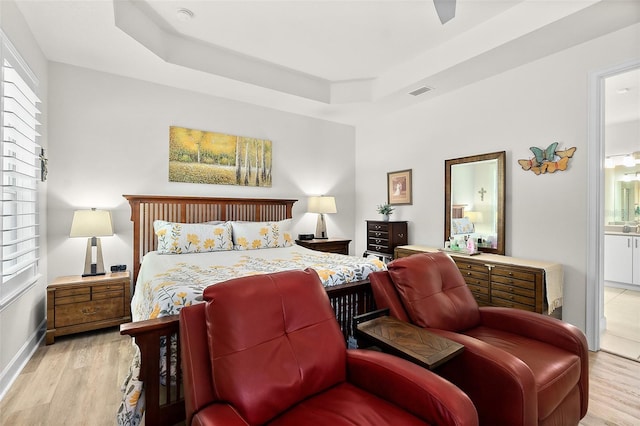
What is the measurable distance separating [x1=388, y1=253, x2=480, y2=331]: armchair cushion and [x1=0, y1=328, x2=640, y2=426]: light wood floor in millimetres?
908

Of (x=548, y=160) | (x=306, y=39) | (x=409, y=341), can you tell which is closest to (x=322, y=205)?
(x=306, y=39)

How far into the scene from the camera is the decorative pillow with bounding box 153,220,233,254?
320 centimetres

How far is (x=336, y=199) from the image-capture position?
210 inches

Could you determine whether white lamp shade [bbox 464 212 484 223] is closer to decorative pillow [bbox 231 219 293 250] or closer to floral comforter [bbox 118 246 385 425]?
floral comforter [bbox 118 246 385 425]

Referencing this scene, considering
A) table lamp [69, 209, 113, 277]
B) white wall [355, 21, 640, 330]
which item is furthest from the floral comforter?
white wall [355, 21, 640, 330]

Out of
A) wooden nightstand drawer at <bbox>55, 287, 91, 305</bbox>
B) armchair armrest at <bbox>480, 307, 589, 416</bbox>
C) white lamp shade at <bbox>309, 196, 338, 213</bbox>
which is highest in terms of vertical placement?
white lamp shade at <bbox>309, 196, 338, 213</bbox>

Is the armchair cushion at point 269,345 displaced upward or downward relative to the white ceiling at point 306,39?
downward

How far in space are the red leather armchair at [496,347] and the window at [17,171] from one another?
8.47ft

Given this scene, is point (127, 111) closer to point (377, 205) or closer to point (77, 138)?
point (77, 138)

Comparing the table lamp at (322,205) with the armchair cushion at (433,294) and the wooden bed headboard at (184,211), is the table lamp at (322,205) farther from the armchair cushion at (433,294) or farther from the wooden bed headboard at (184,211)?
the armchair cushion at (433,294)

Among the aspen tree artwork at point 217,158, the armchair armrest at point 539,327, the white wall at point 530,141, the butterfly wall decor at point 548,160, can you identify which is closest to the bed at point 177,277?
the aspen tree artwork at point 217,158

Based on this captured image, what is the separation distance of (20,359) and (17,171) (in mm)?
1475

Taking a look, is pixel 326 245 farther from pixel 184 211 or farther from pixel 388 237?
pixel 184 211

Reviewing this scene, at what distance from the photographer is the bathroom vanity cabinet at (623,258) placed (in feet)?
15.2
